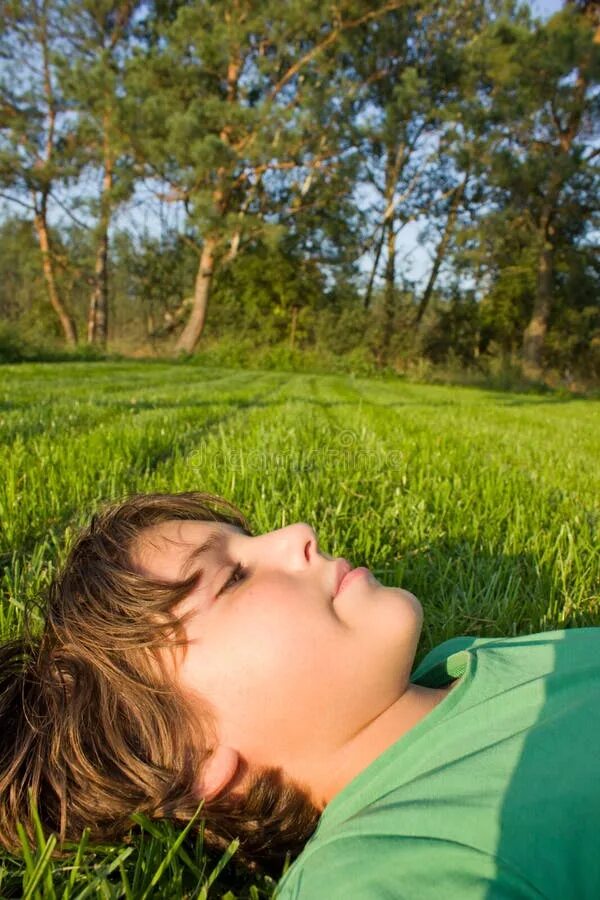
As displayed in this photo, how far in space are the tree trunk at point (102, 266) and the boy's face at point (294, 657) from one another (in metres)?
22.1

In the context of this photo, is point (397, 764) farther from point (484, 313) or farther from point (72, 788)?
point (484, 313)

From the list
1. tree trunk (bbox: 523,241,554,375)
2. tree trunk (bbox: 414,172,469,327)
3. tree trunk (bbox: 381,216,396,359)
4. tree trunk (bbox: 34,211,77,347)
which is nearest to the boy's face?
tree trunk (bbox: 523,241,554,375)

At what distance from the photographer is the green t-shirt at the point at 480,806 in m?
0.71

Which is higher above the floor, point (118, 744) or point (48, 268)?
point (48, 268)

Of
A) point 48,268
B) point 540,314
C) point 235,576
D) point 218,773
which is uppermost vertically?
point 48,268

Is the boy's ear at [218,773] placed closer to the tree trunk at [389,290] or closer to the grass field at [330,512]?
the grass field at [330,512]

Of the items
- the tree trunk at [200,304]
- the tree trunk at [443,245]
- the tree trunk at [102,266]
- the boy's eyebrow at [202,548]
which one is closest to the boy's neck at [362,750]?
the boy's eyebrow at [202,548]

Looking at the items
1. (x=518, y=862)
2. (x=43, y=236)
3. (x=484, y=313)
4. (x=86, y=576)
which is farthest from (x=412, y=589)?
(x=484, y=313)

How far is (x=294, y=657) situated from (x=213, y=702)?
161 millimetres

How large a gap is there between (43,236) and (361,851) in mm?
27553

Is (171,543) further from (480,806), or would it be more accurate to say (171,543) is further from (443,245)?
(443,245)

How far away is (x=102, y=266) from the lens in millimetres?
24141

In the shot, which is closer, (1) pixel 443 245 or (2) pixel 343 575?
(2) pixel 343 575

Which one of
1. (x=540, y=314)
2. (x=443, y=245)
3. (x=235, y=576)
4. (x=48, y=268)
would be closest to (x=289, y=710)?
(x=235, y=576)
